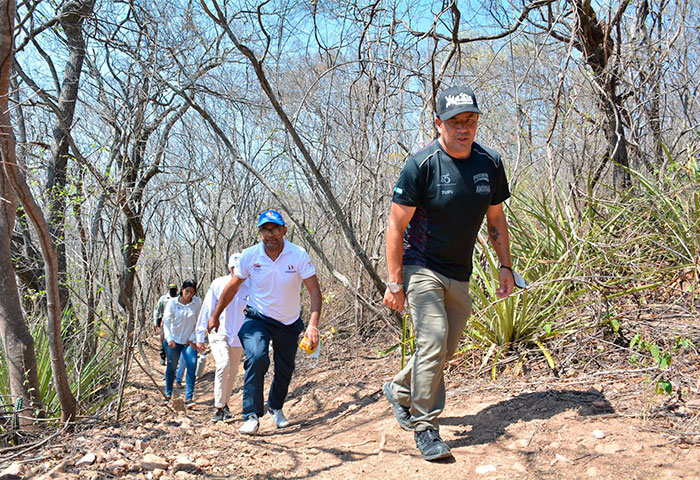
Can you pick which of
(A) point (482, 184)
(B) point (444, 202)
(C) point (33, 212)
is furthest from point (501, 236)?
(C) point (33, 212)

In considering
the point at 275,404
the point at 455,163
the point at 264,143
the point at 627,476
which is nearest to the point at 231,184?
the point at 264,143

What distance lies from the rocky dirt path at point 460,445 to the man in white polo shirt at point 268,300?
488 mm

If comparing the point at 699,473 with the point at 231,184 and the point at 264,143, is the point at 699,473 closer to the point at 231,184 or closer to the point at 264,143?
the point at 264,143

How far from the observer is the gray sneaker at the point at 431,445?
299cm

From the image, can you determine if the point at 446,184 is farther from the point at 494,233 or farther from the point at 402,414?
the point at 402,414

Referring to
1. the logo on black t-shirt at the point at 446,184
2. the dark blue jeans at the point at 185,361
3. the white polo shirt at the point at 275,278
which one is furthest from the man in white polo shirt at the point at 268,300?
the dark blue jeans at the point at 185,361

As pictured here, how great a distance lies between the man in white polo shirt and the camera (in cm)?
445

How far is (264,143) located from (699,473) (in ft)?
31.7

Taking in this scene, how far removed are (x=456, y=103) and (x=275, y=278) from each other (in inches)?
82.6

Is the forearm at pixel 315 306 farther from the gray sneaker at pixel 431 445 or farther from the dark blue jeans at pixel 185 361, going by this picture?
the dark blue jeans at pixel 185 361

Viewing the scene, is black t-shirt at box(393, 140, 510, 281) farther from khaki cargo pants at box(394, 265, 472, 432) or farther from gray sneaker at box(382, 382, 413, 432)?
gray sneaker at box(382, 382, 413, 432)

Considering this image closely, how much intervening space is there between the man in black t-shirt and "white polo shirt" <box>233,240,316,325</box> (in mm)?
1502

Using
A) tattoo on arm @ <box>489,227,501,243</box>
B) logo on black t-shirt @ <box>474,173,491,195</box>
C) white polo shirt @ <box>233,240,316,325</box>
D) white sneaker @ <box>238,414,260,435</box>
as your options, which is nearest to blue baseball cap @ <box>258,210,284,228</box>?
white polo shirt @ <box>233,240,316,325</box>

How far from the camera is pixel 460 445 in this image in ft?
10.7
